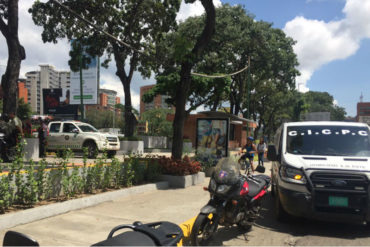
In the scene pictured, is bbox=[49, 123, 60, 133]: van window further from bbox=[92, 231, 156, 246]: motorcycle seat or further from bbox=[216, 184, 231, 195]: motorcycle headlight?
bbox=[92, 231, 156, 246]: motorcycle seat

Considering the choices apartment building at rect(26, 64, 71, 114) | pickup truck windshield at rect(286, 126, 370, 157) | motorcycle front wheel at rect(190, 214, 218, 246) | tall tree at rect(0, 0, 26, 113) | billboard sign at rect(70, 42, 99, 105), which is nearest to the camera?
motorcycle front wheel at rect(190, 214, 218, 246)

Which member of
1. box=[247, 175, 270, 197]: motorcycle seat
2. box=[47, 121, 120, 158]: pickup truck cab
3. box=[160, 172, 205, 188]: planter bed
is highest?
box=[47, 121, 120, 158]: pickup truck cab

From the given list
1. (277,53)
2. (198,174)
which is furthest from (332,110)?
(198,174)

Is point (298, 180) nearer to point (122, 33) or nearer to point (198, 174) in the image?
point (198, 174)

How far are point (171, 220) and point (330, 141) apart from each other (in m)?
3.54

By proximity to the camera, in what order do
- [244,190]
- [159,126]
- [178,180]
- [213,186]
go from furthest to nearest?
[159,126] < [178,180] < [244,190] < [213,186]

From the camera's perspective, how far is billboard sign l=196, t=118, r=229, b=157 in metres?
12.9

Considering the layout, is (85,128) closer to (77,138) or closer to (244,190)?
(77,138)

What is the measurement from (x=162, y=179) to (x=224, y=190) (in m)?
5.09

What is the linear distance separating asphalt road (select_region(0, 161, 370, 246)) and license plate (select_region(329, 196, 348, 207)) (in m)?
0.59

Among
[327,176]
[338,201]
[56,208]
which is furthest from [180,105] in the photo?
[338,201]

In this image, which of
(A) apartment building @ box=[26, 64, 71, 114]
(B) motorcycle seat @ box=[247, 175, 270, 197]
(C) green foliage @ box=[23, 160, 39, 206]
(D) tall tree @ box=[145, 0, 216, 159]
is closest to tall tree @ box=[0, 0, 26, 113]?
(D) tall tree @ box=[145, 0, 216, 159]

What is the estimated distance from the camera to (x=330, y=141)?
6254 mm

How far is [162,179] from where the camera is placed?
9.50 meters
